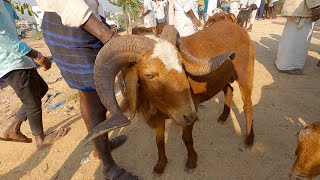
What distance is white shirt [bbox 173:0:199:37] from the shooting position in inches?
204

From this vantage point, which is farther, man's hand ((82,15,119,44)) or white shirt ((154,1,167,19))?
white shirt ((154,1,167,19))

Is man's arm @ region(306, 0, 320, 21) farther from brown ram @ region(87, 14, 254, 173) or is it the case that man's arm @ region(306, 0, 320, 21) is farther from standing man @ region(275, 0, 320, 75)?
brown ram @ region(87, 14, 254, 173)

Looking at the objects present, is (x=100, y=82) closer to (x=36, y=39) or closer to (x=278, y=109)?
(x=278, y=109)

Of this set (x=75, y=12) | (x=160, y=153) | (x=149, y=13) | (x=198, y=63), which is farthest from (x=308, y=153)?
(x=149, y=13)

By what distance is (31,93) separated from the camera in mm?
3250

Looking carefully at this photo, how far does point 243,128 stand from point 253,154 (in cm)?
64

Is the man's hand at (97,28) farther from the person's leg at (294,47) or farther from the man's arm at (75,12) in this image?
the person's leg at (294,47)

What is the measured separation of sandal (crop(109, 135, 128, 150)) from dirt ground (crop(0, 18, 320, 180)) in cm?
7

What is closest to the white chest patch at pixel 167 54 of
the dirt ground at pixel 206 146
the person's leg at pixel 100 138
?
the person's leg at pixel 100 138

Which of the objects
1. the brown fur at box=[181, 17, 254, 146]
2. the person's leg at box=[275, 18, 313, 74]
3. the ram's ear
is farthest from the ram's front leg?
the person's leg at box=[275, 18, 313, 74]

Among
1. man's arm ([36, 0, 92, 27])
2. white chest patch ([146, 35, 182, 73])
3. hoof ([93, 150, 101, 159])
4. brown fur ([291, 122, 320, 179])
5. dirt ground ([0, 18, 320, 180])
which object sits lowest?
dirt ground ([0, 18, 320, 180])

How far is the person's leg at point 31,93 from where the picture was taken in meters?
3.08

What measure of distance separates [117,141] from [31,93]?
1447 millimetres

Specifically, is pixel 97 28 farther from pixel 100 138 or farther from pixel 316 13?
pixel 316 13
